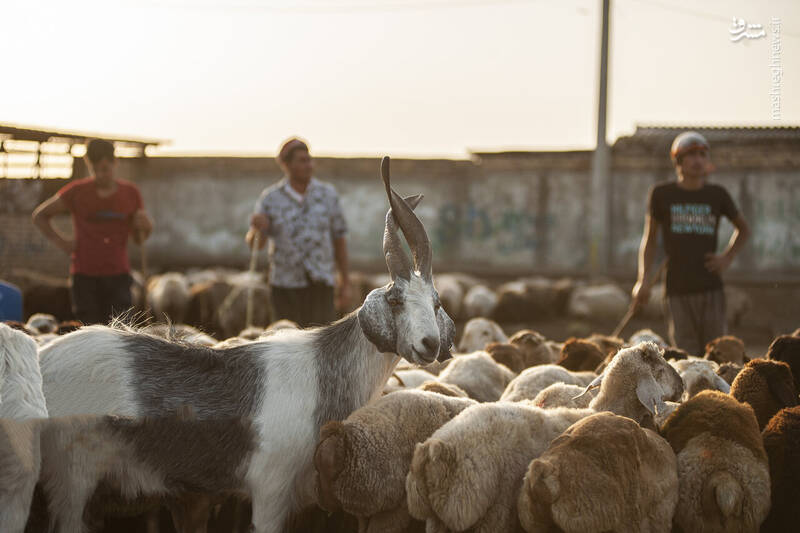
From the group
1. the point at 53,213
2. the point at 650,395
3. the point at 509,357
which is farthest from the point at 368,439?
the point at 53,213

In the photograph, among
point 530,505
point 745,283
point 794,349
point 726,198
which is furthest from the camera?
point 745,283

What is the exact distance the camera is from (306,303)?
754cm

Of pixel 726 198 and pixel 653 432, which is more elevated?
pixel 726 198

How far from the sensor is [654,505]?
354 centimetres

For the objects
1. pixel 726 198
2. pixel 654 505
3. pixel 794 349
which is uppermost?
pixel 726 198

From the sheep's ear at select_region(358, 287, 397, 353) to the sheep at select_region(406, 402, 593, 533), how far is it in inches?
19.6

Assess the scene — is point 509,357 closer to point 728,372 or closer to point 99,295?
point 728,372

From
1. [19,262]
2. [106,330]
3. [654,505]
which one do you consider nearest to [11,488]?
[106,330]

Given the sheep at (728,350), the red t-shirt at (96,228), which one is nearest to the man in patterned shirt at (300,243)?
the red t-shirt at (96,228)

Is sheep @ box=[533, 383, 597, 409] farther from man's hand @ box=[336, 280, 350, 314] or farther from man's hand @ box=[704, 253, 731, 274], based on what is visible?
man's hand @ box=[336, 280, 350, 314]

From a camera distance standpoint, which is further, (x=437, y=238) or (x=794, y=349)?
(x=437, y=238)

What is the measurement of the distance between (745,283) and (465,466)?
16.9m

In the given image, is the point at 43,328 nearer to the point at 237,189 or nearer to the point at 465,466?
the point at 465,466

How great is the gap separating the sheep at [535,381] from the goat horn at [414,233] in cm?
139
